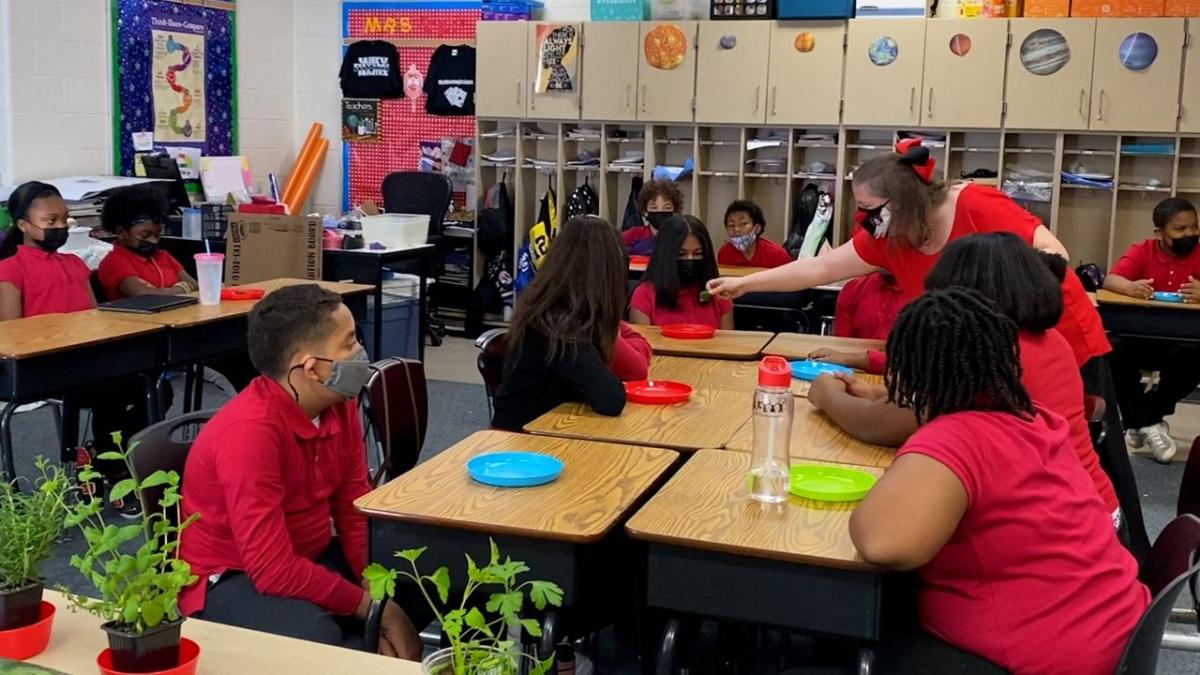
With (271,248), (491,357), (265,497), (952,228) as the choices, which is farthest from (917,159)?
(271,248)

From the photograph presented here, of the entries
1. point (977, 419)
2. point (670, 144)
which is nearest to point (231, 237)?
point (670, 144)

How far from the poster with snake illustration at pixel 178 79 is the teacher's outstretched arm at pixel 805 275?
4.80 metres

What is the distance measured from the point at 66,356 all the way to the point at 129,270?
46.0 inches

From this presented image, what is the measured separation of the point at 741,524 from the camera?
2.10 meters

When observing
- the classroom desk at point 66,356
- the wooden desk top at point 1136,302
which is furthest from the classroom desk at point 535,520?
the wooden desk top at point 1136,302

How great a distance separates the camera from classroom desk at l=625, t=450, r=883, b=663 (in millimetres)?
1970

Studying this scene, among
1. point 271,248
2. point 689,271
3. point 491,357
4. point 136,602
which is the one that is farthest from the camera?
point 271,248

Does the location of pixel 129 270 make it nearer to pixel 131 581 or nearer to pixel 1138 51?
pixel 131 581

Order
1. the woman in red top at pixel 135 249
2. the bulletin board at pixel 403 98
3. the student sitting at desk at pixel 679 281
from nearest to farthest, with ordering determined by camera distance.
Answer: the student sitting at desk at pixel 679 281 → the woman in red top at pixel 135 249 → the bulletin board at pixel 403 98

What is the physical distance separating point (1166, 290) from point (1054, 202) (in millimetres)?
1495

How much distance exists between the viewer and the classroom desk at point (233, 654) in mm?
1475

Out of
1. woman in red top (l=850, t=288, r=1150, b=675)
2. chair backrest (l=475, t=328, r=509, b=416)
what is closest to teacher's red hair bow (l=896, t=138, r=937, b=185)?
chair backrest (l=475, t=328, r=509, b=416)

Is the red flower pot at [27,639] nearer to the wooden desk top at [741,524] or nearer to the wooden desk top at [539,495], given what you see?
the wooden desk top at [539,495]

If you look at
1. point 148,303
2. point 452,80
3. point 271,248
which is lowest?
point 148,303
